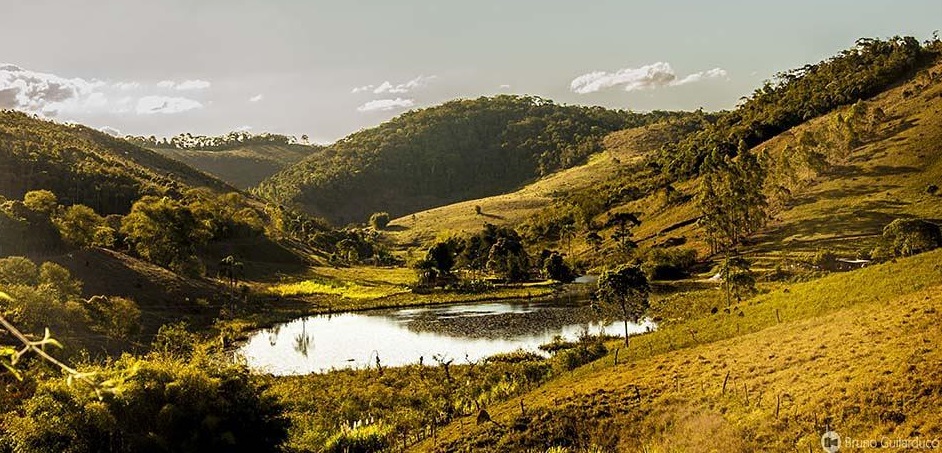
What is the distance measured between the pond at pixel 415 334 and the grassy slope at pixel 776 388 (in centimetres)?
2289

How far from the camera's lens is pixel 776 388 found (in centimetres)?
2995

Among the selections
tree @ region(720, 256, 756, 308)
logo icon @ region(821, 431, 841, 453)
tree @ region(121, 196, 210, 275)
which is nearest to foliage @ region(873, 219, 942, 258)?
tree @ region(720, 256, 756, 308)

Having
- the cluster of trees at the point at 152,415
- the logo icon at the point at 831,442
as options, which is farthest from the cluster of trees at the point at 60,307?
the logo icon at the point at 831,442

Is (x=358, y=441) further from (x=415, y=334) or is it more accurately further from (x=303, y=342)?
(x=303, y=342)

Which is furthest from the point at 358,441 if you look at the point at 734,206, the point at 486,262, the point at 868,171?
the point at 868,171

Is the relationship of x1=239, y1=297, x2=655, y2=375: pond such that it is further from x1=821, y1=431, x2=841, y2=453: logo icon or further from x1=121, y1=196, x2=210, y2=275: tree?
x1=821, y1=431, x2=841, y2=453: logo icon

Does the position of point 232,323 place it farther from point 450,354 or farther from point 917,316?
point 917,316

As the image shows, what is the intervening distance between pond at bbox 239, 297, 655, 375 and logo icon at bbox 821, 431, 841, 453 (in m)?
36.7

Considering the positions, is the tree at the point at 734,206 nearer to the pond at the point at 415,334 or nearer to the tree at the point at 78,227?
the pond at the point at 415,334

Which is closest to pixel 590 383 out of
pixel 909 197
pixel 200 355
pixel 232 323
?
pixel 200 355

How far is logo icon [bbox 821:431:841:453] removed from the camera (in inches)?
914

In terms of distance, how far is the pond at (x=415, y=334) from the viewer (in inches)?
2552

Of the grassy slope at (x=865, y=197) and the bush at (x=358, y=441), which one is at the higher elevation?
the grassy slope at (x=865, y=197)

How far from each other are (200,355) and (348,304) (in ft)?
256
